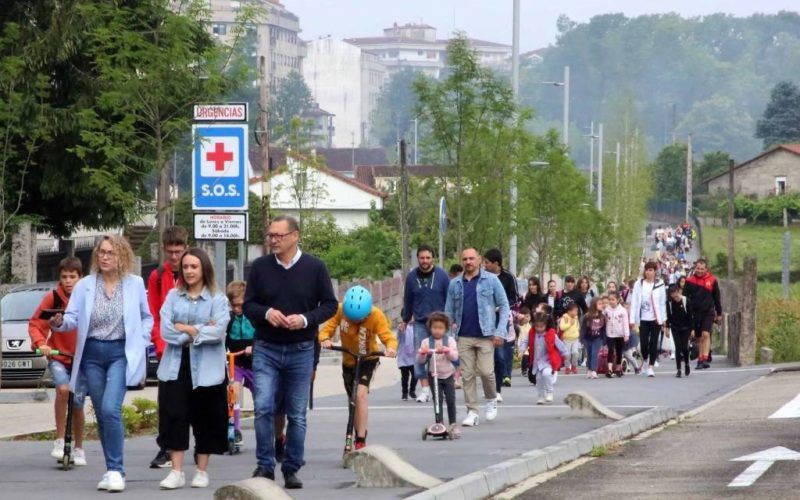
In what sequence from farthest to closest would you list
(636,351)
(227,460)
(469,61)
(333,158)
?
1. (333,158)
2. (469,61)
3. (636,351)
4. (227,460)

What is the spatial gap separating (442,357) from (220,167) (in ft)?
8.36

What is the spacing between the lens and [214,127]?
1526cm

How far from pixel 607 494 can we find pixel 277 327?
7.82 feet

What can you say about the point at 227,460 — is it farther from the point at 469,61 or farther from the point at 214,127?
the point at 469,61

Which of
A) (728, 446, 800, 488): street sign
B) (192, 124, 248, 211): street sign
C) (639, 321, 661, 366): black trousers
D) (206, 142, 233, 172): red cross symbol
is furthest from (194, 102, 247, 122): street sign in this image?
(639, 321, 661, 366): black trousers

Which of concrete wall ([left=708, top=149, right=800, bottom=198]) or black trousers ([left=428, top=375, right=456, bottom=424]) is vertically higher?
concrete wall ([left=708, top=149, right=800, bottom=198])

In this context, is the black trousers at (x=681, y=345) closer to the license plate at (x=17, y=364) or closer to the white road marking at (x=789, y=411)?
the white road marking at (x=789, y=411)

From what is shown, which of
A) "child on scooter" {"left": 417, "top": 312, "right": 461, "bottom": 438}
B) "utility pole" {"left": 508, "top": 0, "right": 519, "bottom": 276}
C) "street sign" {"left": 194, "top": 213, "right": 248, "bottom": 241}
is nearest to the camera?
"street sign" {"left": 194, "top": 213, "right": 248, "bottom": 241}

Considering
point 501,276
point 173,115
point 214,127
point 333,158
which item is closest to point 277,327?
point 214,127

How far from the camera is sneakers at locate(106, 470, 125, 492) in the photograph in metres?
11.4

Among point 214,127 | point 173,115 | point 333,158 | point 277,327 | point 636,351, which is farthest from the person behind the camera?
point 333,158

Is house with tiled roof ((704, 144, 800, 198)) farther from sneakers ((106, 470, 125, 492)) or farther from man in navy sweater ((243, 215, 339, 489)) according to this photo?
sneakers ((106, 470, 125, 492))

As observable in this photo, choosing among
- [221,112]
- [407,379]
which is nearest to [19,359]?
[407,379]

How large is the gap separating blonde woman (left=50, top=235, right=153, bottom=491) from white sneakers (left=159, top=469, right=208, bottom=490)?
1.34ft
